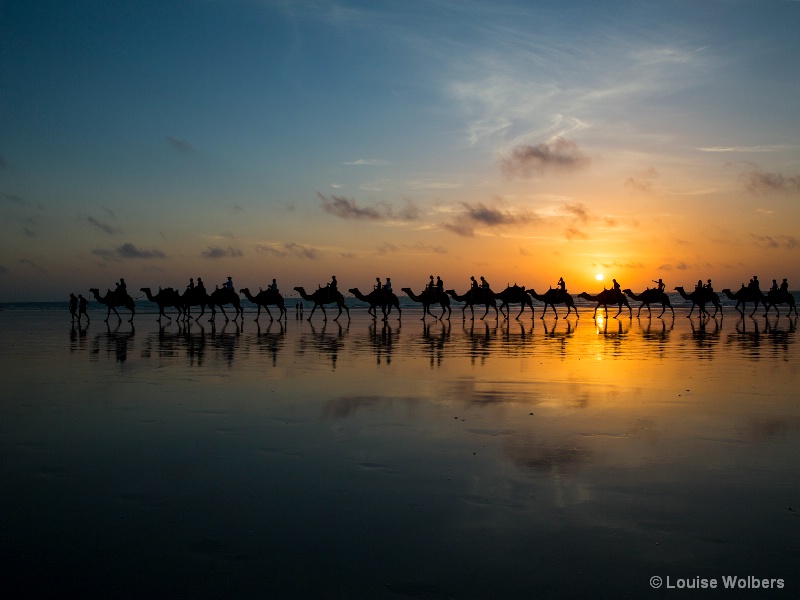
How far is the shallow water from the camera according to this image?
3783 millimetres

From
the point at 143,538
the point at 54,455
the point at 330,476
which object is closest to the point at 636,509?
the point at 330,476

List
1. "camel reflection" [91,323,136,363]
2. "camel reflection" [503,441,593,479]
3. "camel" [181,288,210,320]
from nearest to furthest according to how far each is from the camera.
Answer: "camel reflection" [503,441,593,479] → "camel reflection" [91,323,136,363] → "camel" [181,288,210,320]

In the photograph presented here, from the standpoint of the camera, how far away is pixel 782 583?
361 centimetres

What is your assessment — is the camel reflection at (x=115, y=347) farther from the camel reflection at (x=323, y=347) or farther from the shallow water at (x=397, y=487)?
the shallow water at (x=397, y=487)

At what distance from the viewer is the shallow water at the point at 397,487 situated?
12.4 ft

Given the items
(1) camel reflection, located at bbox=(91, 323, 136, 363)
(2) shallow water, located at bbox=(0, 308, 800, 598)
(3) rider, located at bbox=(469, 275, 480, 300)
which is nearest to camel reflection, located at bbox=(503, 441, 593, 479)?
(2) shallow water, located at bbox=(0, 308, 800, 598)

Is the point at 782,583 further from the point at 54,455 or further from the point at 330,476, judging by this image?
the point at 54,455

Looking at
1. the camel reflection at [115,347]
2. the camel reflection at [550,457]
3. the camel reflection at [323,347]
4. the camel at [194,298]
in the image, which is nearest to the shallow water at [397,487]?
the camel reflection at [550,457]

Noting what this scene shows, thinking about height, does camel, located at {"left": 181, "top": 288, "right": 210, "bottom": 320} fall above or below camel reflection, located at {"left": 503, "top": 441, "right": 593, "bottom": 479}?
above

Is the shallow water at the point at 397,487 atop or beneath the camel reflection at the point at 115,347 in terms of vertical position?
beneath

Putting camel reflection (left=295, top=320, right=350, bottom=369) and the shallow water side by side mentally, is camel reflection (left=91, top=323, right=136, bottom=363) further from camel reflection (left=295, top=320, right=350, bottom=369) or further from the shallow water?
the shallow water

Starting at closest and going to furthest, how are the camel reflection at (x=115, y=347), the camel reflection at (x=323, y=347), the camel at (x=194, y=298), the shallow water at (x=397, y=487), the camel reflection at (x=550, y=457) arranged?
the shallow water at (x=397, y=487) → the camel reflection at (x=550, y=457) → the camel reflection at (x=115, y=347) → the camel reflection at (x=323, y=347) → the camel at (x=194, y=298)

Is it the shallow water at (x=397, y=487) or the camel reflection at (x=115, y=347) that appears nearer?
the shallow water at (x=397, y=487)

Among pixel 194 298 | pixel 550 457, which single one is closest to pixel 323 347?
pixel 550 457
